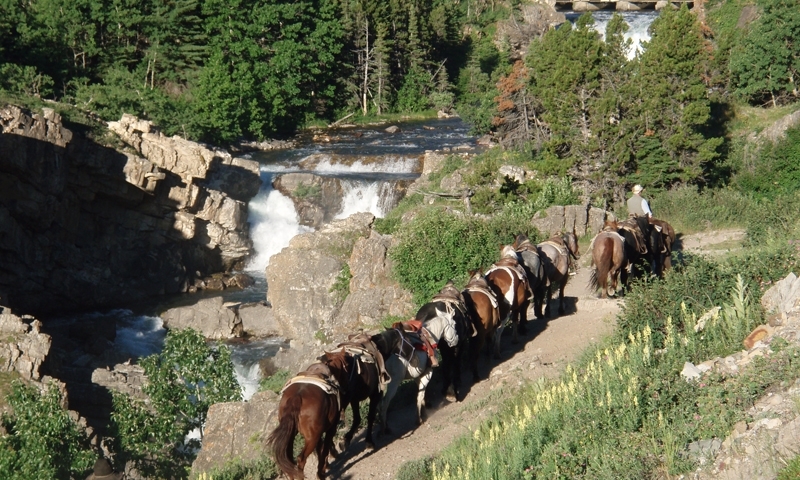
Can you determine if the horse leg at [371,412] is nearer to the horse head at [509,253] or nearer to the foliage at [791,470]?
the horse head at [509,253]

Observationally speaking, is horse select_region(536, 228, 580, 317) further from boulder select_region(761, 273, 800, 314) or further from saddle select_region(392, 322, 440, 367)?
boulder select_region(761, 273, 800, 314)

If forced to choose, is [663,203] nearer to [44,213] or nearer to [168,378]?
[168,378]

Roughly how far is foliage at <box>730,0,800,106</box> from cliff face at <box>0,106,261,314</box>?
20.6m

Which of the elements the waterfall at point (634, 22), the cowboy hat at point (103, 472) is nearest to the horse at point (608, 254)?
the cowboy hat at point (103, 472)

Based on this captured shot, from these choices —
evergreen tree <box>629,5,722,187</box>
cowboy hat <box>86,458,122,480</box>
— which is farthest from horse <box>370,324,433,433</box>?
evergreen tree <box>629,5,722,187</box>

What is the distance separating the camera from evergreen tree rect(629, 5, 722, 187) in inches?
1081

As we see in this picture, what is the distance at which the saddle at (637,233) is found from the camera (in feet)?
57.2

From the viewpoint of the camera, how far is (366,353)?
12023 millimetres

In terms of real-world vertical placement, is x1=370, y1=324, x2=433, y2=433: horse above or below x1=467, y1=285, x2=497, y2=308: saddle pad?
below

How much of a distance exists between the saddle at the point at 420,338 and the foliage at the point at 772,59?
2615cm

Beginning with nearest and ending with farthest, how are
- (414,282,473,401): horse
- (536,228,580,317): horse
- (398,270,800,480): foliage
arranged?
(398,270,800,480): foliage → (414,282,473,401): horse → (536,228,580,317): horse

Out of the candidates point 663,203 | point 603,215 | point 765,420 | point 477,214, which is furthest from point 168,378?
point 663,203

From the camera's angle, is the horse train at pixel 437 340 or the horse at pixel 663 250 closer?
the horse train at pixel 437 340

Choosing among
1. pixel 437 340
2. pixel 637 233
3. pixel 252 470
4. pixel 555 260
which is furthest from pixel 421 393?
pixel 637 233
